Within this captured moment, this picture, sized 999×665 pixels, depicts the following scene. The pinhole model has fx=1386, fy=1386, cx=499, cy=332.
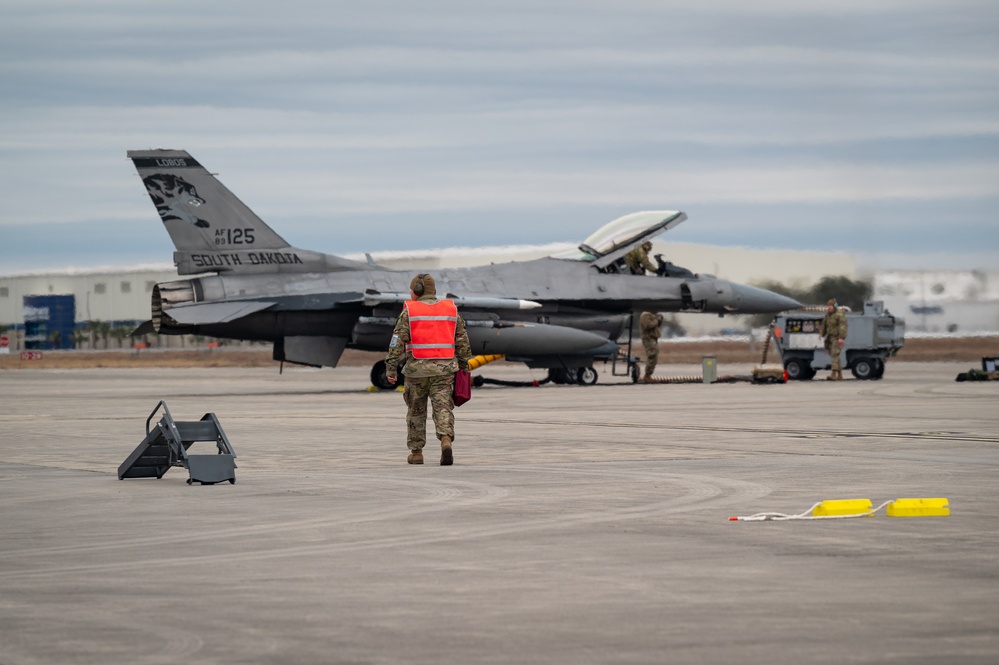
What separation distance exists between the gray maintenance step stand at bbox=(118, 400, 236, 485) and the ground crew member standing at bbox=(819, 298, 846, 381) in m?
23.2

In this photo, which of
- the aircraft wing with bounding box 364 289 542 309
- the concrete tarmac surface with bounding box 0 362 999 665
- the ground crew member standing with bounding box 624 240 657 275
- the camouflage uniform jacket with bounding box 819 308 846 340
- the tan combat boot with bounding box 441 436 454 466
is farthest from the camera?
the ground crew member standing with bounding box 624 240 657 275

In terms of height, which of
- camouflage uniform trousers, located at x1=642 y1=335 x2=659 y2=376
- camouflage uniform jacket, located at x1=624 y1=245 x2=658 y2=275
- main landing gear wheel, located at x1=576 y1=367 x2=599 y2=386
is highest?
camouflage uniform jacket, located at x1=624 y1=245 x2=658 y2=275

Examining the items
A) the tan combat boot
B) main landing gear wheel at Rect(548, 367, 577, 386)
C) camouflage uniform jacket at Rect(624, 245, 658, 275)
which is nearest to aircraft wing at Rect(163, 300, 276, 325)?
main landing gear wheel at Rect(548, 367, 577, 386)

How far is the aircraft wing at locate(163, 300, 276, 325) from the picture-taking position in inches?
1164

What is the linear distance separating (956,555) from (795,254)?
39.4 meters

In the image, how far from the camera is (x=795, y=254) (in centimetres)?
4584

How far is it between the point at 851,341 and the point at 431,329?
2310cm

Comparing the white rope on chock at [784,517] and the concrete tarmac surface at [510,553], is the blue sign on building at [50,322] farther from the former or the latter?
the white rope on chock at [784,517]

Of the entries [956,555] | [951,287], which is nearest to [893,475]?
[956,555]

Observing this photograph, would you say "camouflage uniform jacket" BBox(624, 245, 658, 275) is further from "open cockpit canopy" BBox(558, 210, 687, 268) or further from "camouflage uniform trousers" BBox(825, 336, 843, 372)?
"camouflage uniform trousers" BBox(825, 336, 843, 372)

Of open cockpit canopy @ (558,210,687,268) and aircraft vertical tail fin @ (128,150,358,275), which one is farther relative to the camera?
open cockpit canopy @ (558,210,687,268)

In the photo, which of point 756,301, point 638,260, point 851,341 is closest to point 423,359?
point 638,260

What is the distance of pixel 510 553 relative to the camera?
762 centimetres

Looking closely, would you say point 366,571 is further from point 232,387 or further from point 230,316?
point 232,387
